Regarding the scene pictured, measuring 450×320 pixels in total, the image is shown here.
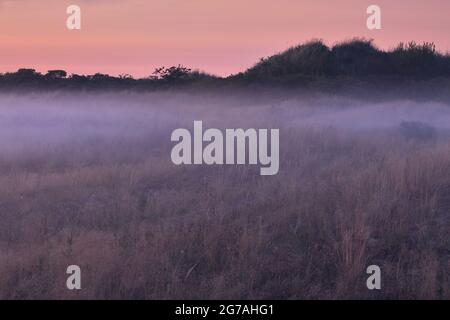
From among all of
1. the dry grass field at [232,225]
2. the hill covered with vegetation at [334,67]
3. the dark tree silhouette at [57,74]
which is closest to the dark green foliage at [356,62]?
the hill covered with vegetation at [334,67]

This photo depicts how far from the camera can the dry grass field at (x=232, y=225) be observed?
4922 millimetres

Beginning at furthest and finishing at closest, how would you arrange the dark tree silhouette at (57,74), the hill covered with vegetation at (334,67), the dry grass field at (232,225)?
the dark tree silhouette at (57,74)
the hill covered with vegetation at (334,67)
the dry grass field at (232,225)

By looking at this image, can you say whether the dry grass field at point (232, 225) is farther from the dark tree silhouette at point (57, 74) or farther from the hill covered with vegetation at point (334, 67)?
the dark tree silhouette at point (57, 74)

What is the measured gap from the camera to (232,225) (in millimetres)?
6137

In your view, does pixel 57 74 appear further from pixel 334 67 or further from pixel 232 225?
pixel 232 225

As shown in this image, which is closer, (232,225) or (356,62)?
(232,225)

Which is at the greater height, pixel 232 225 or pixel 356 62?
pixel 356 62

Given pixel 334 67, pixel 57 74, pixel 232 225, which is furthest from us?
pixel 57 74

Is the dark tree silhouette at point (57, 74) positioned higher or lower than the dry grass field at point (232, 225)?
higher

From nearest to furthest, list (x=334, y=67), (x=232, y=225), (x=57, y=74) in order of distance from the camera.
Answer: (x=232, y=225) → (x=334, y=67) → (x=57, y=74)

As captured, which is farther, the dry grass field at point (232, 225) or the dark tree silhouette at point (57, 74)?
the dark tree silhouette at point (57, 74)

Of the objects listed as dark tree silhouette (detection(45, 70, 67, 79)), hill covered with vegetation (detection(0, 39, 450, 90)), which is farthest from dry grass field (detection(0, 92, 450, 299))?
dark tree silhouette (detection(45, 70, 67, 79))

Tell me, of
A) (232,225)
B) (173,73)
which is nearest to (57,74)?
(173,73)
